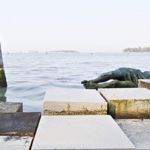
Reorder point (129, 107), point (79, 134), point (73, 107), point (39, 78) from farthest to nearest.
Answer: point (39, 78)
point (129, 107)
point (73, 107)
point (79, 134)

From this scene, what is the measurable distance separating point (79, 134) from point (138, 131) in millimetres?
748

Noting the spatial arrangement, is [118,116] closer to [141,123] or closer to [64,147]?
[141,123]

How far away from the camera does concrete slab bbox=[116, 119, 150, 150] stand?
259 cm

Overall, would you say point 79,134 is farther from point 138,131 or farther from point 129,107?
point 129,107

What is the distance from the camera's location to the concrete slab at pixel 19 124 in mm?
3053

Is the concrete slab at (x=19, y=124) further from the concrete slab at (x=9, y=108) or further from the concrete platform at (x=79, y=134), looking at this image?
the concrete slab at (x=9, y=108)

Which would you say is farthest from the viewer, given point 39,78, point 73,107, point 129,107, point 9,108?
point 39,78

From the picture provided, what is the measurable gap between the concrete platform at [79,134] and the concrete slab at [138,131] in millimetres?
210

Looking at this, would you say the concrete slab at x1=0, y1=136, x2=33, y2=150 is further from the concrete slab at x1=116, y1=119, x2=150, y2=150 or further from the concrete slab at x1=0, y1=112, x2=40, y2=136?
the concrete slab at x1=116, y1=119, x2=150, y2=150

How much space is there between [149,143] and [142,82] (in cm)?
259

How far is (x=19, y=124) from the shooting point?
3.30 m

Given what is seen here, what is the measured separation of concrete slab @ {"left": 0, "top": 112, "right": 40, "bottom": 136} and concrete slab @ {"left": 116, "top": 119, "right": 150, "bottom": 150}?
35.7 inches

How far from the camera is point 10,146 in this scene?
2574 millimetres

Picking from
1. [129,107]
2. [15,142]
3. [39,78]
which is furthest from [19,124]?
[39,78]
